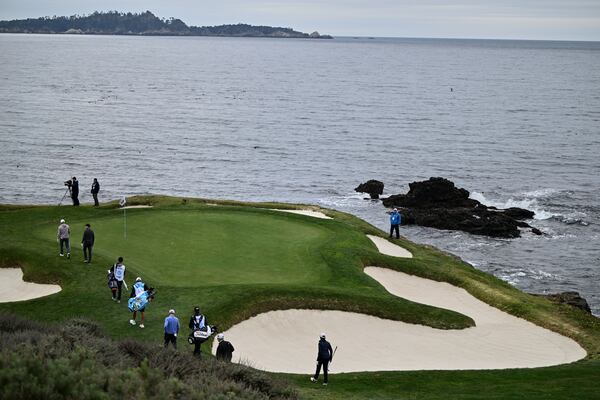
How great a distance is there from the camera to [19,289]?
29531mm

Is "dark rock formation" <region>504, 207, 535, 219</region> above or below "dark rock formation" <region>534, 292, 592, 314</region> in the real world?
below

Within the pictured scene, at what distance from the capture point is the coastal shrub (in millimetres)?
13859

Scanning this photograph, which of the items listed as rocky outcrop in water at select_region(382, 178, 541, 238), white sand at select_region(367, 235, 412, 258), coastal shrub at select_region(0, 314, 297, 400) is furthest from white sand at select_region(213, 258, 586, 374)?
rocky outcrop in water at select_region(382, 178, 541, 238)

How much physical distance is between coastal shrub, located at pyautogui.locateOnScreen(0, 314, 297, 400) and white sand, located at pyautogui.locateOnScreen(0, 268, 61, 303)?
348 inches

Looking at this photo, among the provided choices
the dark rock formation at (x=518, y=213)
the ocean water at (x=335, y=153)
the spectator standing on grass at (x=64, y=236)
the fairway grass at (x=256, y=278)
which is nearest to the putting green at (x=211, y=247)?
the fairway grass at (x=256, y=278)

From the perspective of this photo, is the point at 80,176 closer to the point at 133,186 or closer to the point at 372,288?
the point at 133,186

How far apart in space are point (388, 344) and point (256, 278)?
236 inches

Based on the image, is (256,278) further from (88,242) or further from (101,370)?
(101,370)

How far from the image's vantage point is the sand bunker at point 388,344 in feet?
85.6

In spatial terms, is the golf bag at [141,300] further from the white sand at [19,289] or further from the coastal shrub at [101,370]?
the white sand at [19,289]

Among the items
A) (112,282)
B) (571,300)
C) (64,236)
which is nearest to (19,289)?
(64,236)

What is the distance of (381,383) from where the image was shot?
75.3 feet

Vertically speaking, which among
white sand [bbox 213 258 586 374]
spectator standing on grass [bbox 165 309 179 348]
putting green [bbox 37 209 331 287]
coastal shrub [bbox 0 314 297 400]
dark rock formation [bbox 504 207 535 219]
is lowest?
dark rock formation [bbox 504 207 535 219]

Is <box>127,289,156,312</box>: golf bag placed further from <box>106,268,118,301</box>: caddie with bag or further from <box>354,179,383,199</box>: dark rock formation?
<box>354,179,383,199</box>: dark rock formation
